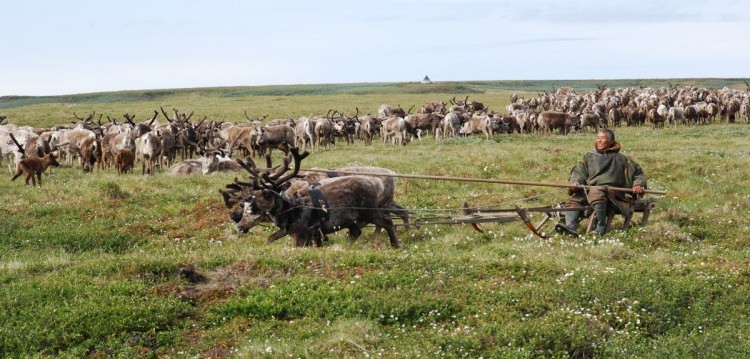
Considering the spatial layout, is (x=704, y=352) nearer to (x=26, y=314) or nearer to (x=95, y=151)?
(x=26, y=314)

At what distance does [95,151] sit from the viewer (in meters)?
28.3

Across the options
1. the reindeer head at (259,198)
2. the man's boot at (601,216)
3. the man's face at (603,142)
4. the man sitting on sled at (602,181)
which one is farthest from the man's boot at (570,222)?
the reindeer head at (259,198)

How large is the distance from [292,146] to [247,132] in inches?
856

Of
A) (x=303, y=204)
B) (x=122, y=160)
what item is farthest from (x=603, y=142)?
(x=122, y=160)

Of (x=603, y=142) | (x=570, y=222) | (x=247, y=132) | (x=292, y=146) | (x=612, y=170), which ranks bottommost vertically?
(x=570, y=222)

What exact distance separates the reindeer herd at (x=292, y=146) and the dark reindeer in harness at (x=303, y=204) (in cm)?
2

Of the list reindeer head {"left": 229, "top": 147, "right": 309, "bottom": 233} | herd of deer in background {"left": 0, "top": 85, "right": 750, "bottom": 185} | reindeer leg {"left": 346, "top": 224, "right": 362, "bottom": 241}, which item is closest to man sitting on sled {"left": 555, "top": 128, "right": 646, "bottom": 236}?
reindeer leg {"left": 346, "top": 224, "right": 362, "bottom": 241}

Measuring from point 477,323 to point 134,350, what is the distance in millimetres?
3937

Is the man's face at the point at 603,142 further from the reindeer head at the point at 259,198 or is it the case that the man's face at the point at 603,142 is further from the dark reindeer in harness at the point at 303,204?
the reindeer head at the point at 259,198

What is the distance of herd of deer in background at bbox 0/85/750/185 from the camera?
85.6ft

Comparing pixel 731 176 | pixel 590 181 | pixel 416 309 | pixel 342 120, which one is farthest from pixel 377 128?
pixel 416 309

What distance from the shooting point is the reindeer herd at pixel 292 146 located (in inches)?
469

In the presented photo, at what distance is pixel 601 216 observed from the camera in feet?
40.7

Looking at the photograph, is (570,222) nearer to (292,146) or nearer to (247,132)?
(292,146)
